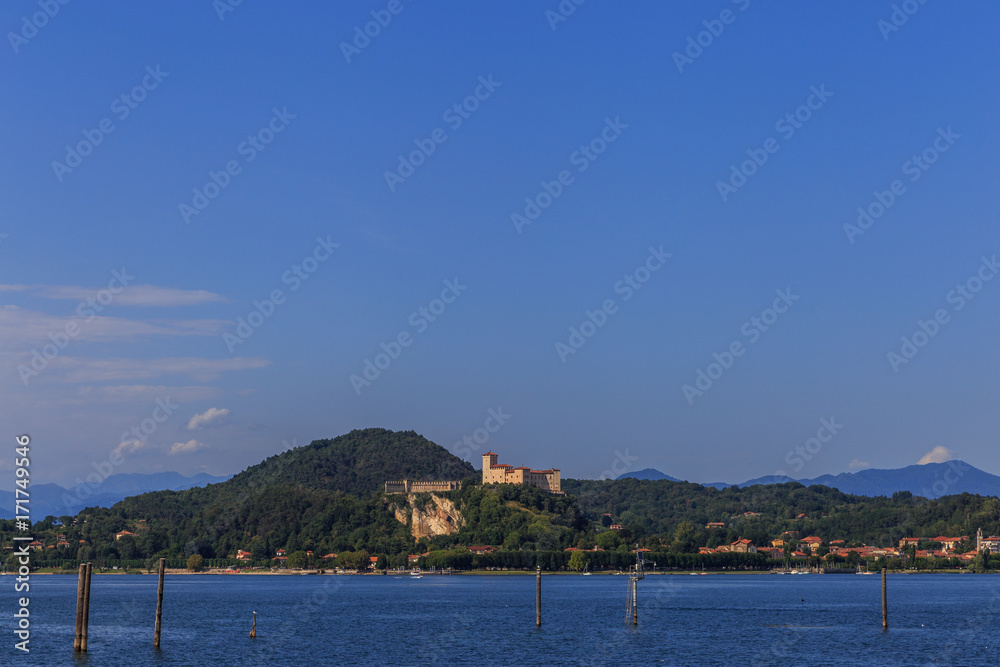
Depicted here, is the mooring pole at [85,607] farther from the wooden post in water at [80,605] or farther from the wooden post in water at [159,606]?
the wooden post in water at [159,606]

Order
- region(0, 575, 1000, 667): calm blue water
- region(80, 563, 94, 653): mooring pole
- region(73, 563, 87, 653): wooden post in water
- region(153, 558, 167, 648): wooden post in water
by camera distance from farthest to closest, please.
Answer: region(0, 575, 1000, 667): calm blue water, region(153, 558, 167, 648): wooden post in water, region(80, 563, 94, 653): mooring pole, region(73, 563, 87, 653): wooden post in water

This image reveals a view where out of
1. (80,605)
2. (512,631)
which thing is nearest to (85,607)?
(80,605)

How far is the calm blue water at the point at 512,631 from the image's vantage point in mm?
69750

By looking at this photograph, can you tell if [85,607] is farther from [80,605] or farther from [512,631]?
[512,631]

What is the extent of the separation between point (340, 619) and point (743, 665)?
150 feet

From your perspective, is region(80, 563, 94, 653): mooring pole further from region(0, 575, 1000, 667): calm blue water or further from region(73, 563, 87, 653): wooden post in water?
region(0, 575, 1000, 667): calm blue water

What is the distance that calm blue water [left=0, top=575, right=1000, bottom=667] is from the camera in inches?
2746

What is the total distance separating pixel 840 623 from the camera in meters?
97.9

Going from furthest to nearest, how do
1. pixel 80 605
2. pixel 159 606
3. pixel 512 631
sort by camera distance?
1. pixel 512 631
2. pixel 159 606
3. pixel 80 605

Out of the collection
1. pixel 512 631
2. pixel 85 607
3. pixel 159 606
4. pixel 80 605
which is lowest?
pixel 512 631

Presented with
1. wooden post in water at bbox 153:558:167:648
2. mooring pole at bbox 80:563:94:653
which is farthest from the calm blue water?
wooden post in water at bbox 153:558:167:648

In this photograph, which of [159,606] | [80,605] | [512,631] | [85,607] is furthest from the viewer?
[512,631]

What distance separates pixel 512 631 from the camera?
88.1 m

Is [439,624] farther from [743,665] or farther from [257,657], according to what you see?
[743,665]
